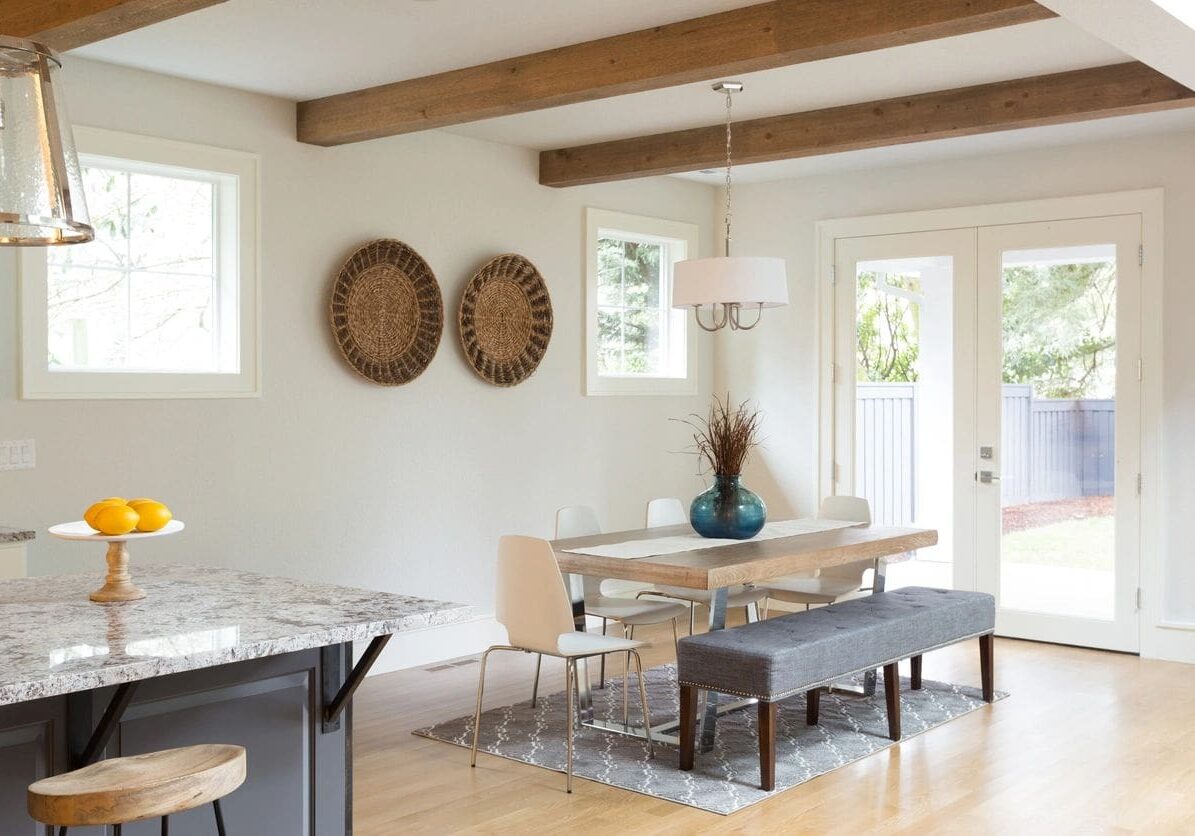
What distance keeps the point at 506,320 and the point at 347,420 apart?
3.59 feet

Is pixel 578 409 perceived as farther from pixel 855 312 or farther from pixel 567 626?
pixel 567 626

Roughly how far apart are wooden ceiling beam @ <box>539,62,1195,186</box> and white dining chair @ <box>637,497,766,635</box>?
5.33ft

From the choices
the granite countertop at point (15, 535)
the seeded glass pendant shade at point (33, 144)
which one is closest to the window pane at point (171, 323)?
the granite countertop at point (15, 535)

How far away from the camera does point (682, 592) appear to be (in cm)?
529

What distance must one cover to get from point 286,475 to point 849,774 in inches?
101

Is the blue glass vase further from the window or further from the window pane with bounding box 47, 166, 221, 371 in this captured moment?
the window pane with bounding box 47, 166, 221, 371

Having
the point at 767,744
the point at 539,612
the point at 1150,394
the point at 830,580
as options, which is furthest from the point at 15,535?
the point at 1150,394

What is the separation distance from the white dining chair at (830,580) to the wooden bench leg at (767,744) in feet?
4.56

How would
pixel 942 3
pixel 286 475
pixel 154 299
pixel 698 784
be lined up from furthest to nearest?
1. pixel 286 475
2. pixel 154 299
3. pixel 698 784
4. pixel 942 3

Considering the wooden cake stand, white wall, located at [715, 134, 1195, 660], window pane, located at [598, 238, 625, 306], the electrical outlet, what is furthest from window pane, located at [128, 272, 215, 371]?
white wall, located at [715, 134, 1195, 660]

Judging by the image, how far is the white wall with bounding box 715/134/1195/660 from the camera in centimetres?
586

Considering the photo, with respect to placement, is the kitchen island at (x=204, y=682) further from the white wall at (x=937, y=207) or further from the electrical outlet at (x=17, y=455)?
the white wall at (x=937, y=207)

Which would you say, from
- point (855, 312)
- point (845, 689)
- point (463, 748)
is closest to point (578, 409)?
point (855, 312)

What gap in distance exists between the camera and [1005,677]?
5512 mm
